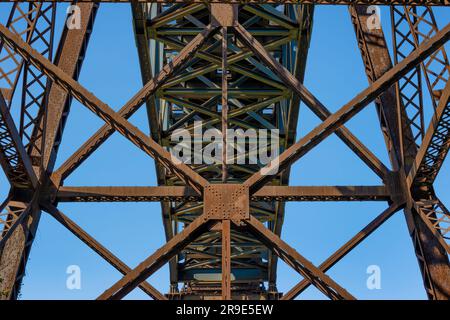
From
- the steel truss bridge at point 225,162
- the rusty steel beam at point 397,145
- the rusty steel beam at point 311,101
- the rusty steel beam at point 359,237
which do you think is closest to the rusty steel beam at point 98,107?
the steel truss bridge at point 225,162

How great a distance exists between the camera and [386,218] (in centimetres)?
1606

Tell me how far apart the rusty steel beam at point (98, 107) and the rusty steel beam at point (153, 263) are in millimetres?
748

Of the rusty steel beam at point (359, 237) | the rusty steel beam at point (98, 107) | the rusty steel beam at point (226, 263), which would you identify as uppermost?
the rusty steel beam at point (98, 107)

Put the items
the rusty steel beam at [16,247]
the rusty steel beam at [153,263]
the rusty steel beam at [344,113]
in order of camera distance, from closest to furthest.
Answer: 1. the rusty steel beam at [153,263]
2. the rusty steel beam at [344,113]
3. the rusty steel beam at [16,247]

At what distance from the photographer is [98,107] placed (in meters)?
13.9

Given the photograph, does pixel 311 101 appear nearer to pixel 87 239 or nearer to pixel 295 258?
pixel 295 258

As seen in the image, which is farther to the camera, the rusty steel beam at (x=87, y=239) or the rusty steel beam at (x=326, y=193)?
the rusty steel beam at (x=87, y=239)

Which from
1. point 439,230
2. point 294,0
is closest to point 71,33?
point 294,0

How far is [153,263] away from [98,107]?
289 cm

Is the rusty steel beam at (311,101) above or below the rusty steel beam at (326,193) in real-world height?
above

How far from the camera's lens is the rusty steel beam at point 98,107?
13.8 m

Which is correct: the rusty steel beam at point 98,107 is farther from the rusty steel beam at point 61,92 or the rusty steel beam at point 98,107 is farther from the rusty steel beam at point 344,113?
the rusty steel beam at point 61,92

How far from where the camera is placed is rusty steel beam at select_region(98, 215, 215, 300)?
45.1 ft

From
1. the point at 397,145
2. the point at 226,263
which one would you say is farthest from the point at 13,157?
the point at 397,145
